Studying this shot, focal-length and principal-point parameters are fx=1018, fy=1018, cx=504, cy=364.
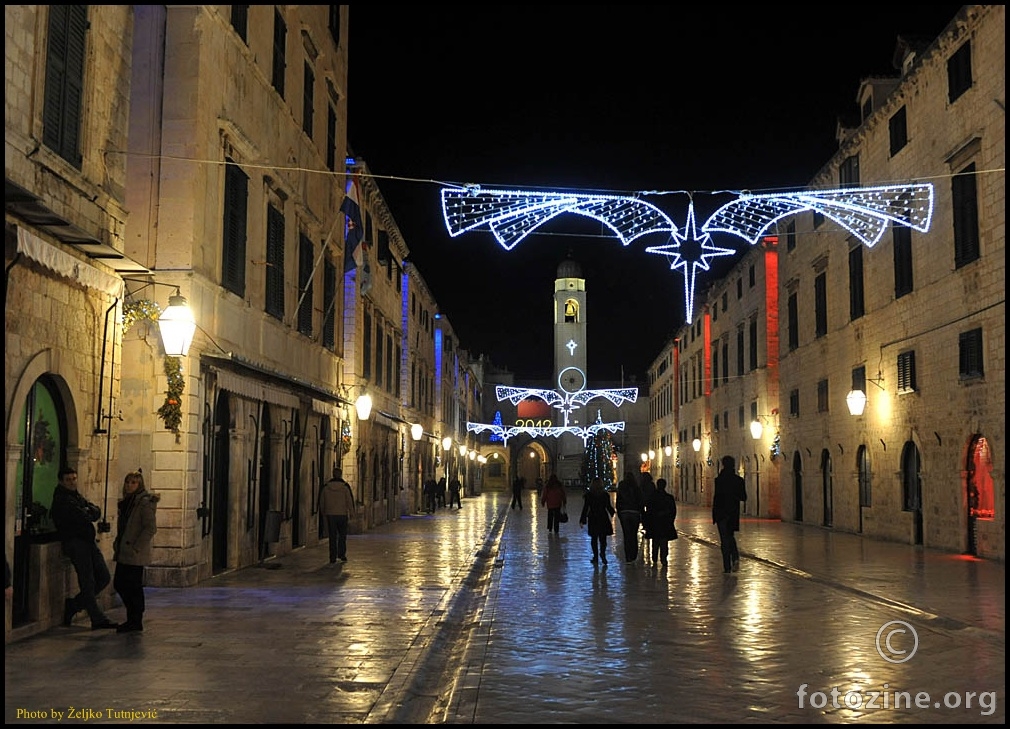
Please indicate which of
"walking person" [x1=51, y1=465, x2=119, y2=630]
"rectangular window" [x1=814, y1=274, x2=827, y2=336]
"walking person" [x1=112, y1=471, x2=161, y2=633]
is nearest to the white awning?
"walking person" [x1=51, y1=465, x2=119, y2=630]

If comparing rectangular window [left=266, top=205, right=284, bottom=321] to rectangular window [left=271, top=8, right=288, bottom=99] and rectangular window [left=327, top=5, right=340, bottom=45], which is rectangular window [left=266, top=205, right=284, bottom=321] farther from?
rectangular window [left=327, top=5, right=340, bottom=45]

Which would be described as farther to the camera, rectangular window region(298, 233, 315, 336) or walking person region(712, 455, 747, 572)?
rectangular window region(298, 233, 315, 336)

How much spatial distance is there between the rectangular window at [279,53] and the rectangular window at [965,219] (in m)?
13.0

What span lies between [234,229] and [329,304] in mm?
7464

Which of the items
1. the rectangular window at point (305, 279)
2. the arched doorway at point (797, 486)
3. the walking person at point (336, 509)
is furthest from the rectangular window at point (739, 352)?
the walking person at point (336, 509)

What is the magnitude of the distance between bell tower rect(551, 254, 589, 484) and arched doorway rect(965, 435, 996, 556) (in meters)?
75.1

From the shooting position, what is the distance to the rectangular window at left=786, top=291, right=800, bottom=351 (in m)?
33.9

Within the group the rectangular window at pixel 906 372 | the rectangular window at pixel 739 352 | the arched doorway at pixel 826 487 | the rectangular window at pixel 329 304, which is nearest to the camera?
the rectangular window at pixel 906 372

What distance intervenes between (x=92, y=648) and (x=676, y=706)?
5.29 meters

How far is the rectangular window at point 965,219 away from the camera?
19.6 m

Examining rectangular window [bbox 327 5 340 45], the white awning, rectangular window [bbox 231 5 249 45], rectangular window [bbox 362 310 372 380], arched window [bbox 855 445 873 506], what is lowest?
arched window [bbox 855 445 873 506]

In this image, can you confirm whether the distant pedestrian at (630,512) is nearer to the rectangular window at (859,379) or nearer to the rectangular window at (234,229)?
the rectangular window at (234,229)

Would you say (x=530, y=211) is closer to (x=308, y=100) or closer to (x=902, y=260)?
(x=308, y=100)

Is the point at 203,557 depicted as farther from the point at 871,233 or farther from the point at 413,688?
the point at 871,233
